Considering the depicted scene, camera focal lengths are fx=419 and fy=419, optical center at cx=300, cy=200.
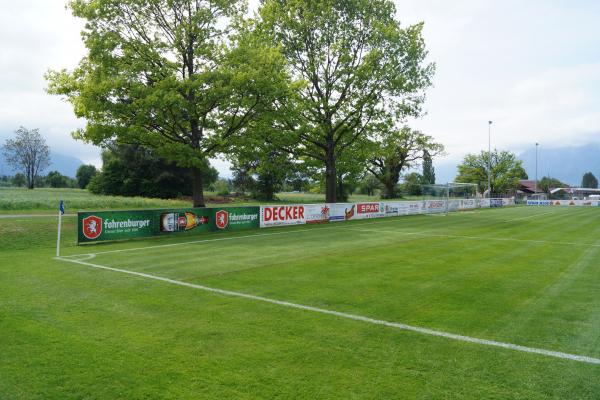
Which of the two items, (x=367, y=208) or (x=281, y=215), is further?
(x=367, y=208)

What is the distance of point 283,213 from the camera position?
86.3 feet

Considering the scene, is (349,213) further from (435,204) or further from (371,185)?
(371,185)

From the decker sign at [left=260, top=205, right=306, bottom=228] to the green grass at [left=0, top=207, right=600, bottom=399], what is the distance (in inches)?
441

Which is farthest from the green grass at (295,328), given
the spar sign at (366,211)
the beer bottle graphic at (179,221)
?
the spar sign at (366,211)

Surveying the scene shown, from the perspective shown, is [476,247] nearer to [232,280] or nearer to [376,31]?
[232,280]

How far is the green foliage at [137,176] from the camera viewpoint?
52656mm

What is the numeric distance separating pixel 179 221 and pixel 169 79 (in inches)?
329

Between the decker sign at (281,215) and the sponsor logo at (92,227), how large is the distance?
31.3 ft

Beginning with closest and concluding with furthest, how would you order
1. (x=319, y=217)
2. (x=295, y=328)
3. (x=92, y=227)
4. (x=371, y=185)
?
(x=295, y=328) → (x=92, y=227) → (x=319, y=217) → (x=371, y=185)

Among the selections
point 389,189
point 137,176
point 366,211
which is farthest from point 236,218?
point 389,189

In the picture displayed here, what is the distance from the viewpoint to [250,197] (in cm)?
6278

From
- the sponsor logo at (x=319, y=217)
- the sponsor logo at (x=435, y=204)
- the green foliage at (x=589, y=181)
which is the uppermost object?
the green foliage at (x=589, y=181)

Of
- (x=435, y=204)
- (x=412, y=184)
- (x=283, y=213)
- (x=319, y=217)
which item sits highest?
(x=412, y=184)

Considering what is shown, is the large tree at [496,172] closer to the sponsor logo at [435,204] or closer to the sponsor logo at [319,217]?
the sponsor logo at [435,204]
